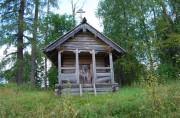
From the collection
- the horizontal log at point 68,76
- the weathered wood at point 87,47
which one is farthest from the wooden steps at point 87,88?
the weathered wood at point 87,47

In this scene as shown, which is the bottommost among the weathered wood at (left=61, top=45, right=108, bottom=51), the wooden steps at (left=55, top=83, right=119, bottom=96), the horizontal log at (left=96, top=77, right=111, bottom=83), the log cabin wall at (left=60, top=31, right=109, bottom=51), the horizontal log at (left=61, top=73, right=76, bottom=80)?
the wooden steps at (left=55, top=83, right=119, bottom=96)

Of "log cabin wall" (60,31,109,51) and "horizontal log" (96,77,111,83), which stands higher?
"log cabin wall" (60,31,109,51)

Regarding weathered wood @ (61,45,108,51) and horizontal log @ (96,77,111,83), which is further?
horizontal log @ (96,77,111,83)

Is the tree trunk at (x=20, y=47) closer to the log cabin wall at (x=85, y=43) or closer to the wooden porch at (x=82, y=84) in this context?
the wooden porch at (x=82, y=84)

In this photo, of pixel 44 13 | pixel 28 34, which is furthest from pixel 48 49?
pixel 44 13

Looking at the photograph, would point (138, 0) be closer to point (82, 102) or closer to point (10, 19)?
point (10, 19)

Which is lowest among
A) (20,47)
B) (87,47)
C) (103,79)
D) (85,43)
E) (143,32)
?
(103,79)

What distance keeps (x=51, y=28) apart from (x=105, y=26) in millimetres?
6468

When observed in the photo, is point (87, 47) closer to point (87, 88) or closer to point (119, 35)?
point (87, 88)

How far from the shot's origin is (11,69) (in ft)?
81.3

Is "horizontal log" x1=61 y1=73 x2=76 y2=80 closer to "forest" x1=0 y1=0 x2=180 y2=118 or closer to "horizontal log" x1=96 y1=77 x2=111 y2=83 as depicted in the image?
"horizontal log" x1=96 y1=77 x2=111 y2=83

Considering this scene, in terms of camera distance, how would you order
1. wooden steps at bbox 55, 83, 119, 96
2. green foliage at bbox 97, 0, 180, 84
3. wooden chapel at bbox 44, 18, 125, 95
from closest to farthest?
wooden steps at bbox 55, 83, 119, 96 < wooden chapel at bbox 44, 18, 125, 95 < green foliage at bbox 97, 0, 180, 84

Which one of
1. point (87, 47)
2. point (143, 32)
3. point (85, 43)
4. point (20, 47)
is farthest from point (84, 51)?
point (143, 32)

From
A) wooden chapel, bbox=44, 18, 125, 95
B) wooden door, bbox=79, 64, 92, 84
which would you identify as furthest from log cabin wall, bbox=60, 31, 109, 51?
wooden door, bbox=79, 64, 92, 84
